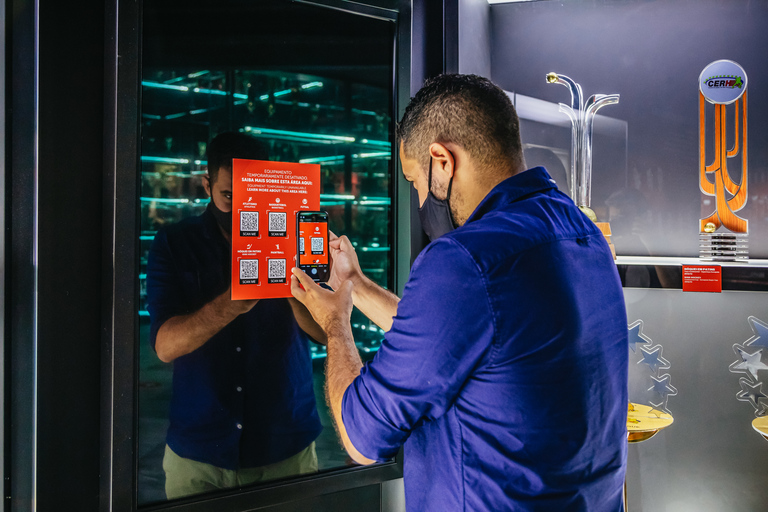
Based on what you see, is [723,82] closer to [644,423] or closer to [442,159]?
[644,423]

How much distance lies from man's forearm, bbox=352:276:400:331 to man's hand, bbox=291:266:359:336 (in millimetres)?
58

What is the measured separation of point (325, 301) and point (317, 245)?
21 centimetres

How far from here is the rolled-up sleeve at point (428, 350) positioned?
3.02ft

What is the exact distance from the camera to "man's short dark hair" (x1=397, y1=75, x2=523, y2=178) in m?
1.14

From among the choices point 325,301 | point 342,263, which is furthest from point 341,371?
point 342,263

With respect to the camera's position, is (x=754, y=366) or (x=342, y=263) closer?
(x=342, y=263)

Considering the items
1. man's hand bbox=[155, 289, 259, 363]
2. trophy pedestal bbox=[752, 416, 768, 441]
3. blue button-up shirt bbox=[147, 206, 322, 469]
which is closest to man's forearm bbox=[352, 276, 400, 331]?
blue button-up shirt bbox=[147, 206, 322, 469]

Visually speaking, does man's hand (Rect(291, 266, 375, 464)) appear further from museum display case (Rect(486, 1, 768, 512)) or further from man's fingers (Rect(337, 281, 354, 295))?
museum display case (Rect(486, 1, 768, 512))

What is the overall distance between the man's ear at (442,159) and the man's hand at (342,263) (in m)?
0.59

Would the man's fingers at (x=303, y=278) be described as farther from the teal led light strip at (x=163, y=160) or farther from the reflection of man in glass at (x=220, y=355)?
the teal led light strip at (x=163, y=160)

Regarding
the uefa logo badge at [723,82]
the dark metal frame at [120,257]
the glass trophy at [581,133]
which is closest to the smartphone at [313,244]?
the dark metal frame at [120,257]

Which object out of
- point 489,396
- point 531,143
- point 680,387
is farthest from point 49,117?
point 680,387

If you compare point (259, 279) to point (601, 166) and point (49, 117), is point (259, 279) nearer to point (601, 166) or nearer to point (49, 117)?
Answer: point (49, 117)

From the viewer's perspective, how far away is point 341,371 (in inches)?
47.9
